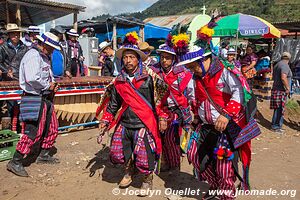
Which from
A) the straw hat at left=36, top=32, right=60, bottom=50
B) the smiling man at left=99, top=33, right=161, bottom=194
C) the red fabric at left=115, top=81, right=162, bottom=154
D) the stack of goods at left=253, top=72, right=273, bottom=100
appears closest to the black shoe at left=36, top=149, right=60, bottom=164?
the smiling man at left=99, top=33, right=161, bottom=194

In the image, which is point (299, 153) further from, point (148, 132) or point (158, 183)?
point (148, 132)

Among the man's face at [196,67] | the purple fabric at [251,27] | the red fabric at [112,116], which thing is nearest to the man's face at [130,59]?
the red fabric at [112,116]

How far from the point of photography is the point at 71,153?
561 cm

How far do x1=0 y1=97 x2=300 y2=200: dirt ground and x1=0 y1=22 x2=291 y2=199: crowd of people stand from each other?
0.22m

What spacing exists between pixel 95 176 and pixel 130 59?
195cm

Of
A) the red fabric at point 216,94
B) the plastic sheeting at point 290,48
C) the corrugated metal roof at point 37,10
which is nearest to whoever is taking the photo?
the red fabric at point 216,94

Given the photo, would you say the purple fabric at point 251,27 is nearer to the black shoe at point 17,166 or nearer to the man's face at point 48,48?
the man's face at point 48,48

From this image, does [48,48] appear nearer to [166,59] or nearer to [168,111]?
[166,59]

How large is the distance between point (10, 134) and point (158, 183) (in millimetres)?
2692

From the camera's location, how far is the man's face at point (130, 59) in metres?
3.80

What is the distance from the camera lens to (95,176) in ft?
15.4

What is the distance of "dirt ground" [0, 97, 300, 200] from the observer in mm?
4105

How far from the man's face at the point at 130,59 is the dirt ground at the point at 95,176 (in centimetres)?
166

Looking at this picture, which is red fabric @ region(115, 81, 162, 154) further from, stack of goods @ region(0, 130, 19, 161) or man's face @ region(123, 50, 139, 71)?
stack of goods @ region(0, 130, 19, 161)
